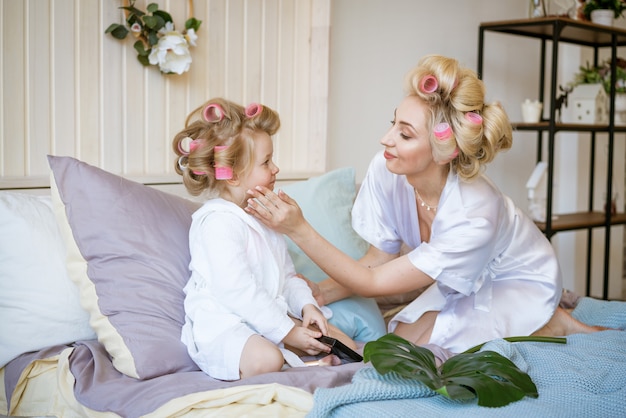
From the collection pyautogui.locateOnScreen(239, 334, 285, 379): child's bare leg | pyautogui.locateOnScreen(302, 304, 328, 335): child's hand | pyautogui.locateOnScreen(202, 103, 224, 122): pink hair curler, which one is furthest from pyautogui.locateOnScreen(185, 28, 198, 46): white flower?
pyautogui.locateOnScreen(239, 334, 285, 379): child's bare leg

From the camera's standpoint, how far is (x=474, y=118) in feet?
6.13

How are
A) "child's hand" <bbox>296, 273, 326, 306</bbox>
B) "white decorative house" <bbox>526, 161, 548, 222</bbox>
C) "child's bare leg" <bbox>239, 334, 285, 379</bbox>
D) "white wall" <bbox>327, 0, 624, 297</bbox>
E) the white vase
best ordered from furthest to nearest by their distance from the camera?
1. the white vase
2. "white decorative house" <bbox>526, 161, 548, 222</bbox>
3. "white wall" <bbox>327, 0, 624, 297</bbox>
4. "child's hand" <bbox>296, 273, 326, 306</bbox>
5. "child's bare leg" <bbox>239, 334, 285, 379</bbox>

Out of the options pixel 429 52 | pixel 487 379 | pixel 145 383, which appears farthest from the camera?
pixel 429 52

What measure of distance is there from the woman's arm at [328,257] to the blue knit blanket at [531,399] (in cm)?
36

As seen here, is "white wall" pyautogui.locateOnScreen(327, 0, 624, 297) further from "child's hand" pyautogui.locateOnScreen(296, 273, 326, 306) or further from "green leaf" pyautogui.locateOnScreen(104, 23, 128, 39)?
"child's hand" pyautogui.locateOnScreen(296, 273, 326, 306)

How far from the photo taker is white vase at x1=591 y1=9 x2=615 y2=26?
146 inches

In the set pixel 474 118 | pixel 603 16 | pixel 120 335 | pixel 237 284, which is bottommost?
pixel 120 335

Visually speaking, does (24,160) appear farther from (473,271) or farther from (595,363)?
(595,363)

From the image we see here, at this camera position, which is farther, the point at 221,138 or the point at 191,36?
the point at 191,36

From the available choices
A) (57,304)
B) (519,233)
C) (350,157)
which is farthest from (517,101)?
(57,304)

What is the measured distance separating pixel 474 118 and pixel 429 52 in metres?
1.70

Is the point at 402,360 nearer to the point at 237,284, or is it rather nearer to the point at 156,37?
the point at 237,284

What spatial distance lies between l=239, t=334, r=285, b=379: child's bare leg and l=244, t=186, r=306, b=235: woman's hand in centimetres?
30

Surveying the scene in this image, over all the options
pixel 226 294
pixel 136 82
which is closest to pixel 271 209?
pixel 226 294
